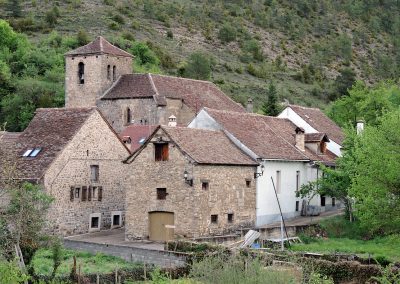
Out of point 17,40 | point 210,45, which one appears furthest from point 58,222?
point 210,45

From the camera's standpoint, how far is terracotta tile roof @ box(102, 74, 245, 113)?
70375 millimetres

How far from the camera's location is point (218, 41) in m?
134

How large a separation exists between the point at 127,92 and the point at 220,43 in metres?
62.8

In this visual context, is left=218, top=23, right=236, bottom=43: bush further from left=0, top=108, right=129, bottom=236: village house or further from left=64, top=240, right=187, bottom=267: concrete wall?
left=64, top=240, right=187, bottom=267: concrete wall

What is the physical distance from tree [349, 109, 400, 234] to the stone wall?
33.7 meters

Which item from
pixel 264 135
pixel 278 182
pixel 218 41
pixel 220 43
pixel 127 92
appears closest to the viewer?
pixel 278 182

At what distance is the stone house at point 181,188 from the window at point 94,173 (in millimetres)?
4466

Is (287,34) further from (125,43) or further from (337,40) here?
(125,43)

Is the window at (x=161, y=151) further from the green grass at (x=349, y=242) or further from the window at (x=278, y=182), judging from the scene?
the window at (x=278, y=182)

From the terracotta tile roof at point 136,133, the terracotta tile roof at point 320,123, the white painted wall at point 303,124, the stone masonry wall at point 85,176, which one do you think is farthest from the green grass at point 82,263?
the terracotta tile roof at point 320,123

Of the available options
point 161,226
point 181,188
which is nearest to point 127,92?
point 161,226

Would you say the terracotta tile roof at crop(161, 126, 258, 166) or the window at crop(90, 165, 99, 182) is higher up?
the terracotta tile roof at crop(161, 126, 258, 166)

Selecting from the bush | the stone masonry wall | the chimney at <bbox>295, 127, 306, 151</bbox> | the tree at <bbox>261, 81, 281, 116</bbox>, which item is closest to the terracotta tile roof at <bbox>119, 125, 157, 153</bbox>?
the stone masonry wall

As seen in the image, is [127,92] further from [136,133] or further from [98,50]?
[136,133]
